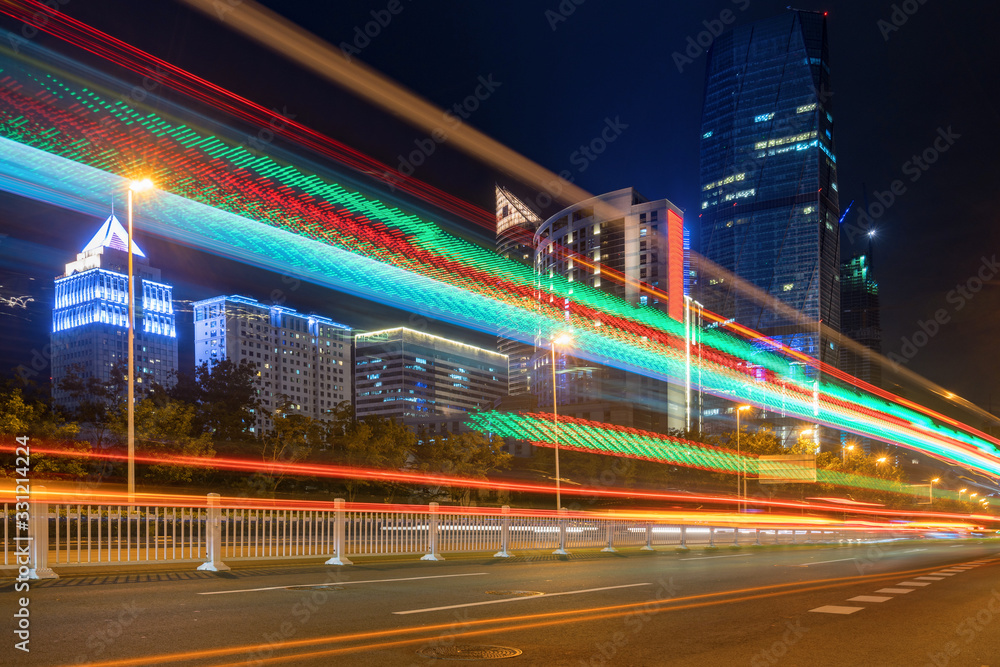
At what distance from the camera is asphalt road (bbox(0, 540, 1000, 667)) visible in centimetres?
662

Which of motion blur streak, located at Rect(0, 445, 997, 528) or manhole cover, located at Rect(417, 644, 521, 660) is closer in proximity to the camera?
manhole cover, located at Rect(417, 644, 521, 660)

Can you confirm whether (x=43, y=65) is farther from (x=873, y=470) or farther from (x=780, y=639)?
(x=873, y=470)

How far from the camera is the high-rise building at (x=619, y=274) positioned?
432 feet

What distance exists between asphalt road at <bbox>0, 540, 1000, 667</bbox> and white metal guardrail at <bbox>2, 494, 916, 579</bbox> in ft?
2.40

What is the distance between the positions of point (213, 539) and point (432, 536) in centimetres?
608

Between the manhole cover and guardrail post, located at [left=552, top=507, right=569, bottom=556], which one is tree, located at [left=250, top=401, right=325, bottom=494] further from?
the manhole cover

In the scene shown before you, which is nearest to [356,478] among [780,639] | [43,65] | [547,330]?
[43,65]

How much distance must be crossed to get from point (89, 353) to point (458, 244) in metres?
115

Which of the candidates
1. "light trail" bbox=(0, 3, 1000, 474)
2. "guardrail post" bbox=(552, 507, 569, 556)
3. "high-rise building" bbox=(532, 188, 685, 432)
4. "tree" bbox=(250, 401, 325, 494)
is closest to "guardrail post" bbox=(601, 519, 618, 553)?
"guardrail post" bbox=(552, 507, 569, 556)

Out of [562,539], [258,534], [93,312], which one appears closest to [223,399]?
[562,539]

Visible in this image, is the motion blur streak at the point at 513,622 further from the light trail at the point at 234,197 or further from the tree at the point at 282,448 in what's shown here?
the tree at the point at 282,448

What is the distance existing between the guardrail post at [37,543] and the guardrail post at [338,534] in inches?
215

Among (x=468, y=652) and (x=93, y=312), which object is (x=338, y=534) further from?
(x=93, y=312)

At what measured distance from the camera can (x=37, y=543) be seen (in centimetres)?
1120
